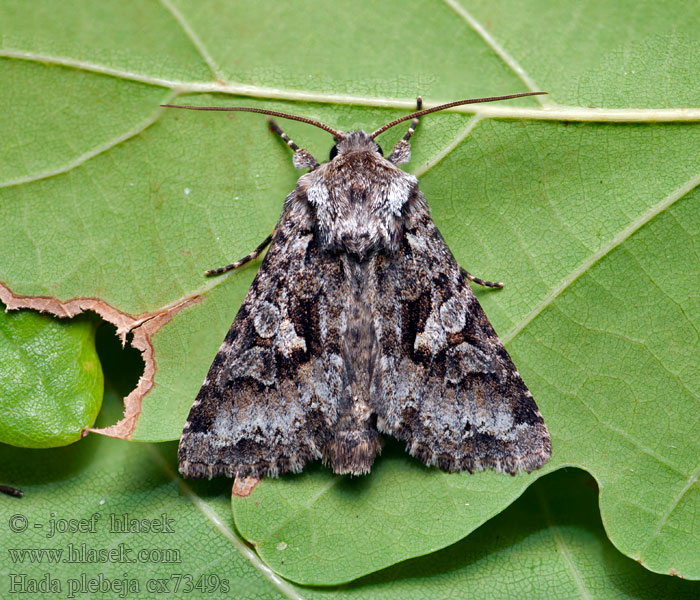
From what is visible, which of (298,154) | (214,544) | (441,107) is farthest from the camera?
(214,544)

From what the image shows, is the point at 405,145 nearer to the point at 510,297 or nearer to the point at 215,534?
the point at 510,297

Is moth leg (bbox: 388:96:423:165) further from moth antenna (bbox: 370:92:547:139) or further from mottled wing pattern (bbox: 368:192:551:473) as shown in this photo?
mottled wing pattern (bbox: 368:192:551:473)

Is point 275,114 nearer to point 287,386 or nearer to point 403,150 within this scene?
point 403,150

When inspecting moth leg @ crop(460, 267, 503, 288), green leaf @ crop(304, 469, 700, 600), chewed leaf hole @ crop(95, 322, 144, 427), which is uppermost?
moth leg @ crop(460, 267, 503, 288)

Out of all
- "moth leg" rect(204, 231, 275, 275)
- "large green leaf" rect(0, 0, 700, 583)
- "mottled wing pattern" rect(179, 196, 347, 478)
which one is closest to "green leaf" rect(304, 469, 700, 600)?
"large green leaf" rect(0, 0, 700, 583)

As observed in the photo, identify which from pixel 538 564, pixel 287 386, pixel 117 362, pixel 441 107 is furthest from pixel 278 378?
pixel 538 564

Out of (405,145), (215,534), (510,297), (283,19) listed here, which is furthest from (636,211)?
(215,534)

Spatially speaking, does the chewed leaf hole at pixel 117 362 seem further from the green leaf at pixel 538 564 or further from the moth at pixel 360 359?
the green leaf at pixel 538 564

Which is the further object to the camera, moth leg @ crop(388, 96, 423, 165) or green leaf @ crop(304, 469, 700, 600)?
green leaf @ crop(304, 469, 700, 600)
